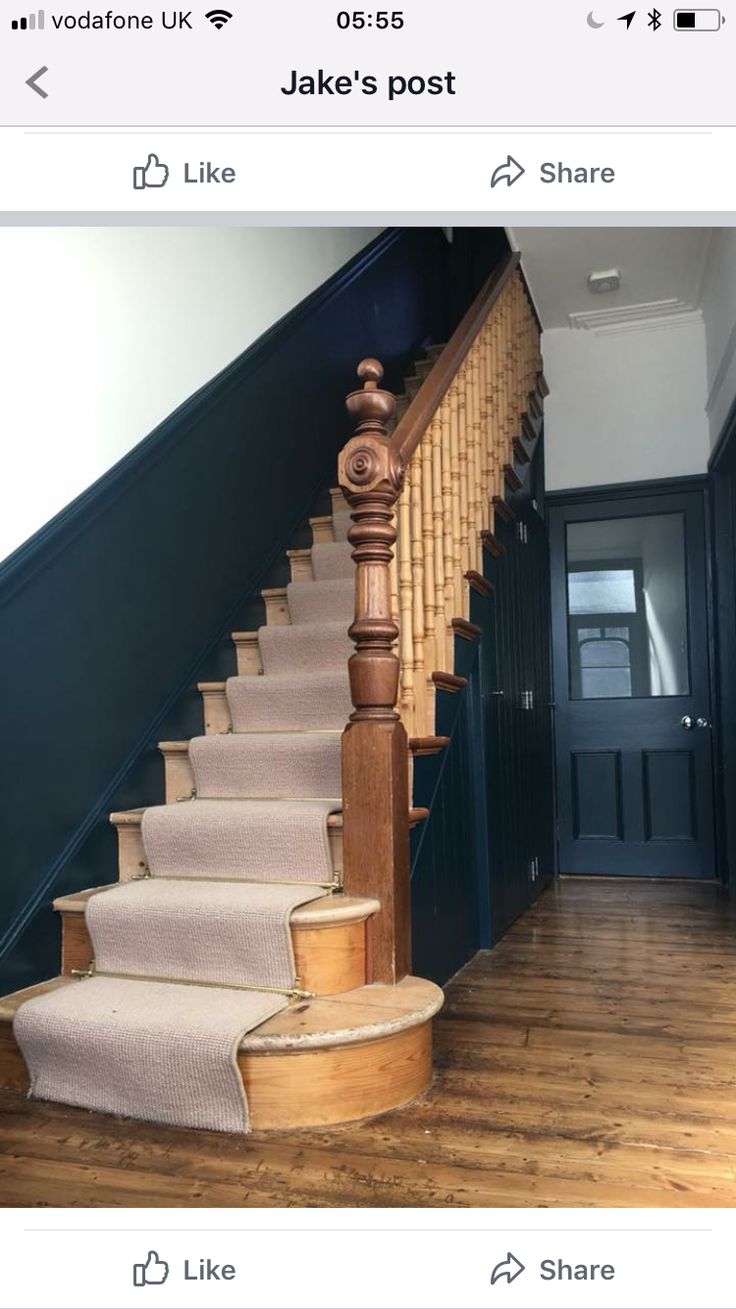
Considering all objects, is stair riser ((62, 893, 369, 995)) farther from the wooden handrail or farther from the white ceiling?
the white ceiling

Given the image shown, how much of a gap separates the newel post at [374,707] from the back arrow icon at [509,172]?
90 cm

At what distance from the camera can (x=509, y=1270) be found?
967mm

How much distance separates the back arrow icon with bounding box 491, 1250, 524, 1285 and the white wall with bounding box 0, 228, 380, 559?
5.43ft

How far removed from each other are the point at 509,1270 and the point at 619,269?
4.26 m

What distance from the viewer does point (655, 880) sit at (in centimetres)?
445

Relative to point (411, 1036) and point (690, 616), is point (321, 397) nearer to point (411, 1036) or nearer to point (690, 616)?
point (690, 616)

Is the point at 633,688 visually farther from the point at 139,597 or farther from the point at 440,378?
the point at 139,597

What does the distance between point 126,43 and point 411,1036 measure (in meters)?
1.59

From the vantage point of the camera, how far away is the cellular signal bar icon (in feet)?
3.28

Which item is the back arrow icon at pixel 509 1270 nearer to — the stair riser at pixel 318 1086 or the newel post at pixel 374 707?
the stair riser at pixel 318 1086

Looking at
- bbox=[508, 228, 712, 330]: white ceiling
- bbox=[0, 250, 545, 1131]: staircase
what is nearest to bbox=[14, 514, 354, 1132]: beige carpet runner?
bbox=[0, 250, 545, 1131]: staircase

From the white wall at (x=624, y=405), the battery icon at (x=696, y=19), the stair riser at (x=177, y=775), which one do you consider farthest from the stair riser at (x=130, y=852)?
the white wall at (x=624, y=405)

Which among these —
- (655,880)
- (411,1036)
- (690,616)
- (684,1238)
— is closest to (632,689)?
(690,616)

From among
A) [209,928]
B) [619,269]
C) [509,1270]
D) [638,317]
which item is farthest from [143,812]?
[638,317]
